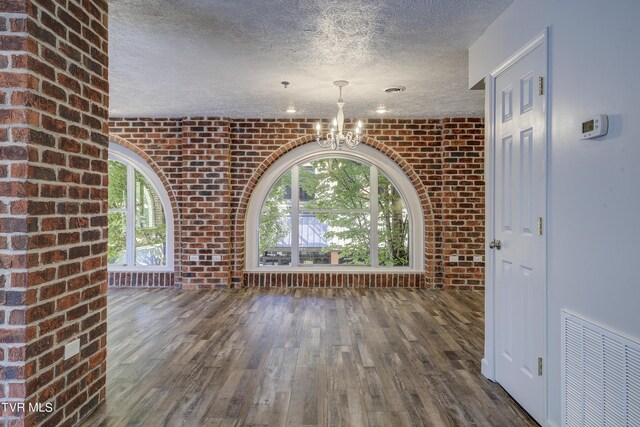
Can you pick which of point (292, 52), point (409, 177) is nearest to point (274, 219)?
point (409, 177)

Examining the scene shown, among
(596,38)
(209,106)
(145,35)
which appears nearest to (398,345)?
(596,38)

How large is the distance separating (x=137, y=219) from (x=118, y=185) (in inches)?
24.2

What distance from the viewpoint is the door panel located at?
2.38 metres

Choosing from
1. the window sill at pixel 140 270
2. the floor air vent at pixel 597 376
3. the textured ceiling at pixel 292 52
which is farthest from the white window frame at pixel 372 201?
the floor air vent at pixel 597 376

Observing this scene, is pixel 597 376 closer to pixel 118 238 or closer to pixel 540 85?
pixel 540 85

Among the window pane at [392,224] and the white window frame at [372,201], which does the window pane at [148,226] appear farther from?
the window pane at [392,224]

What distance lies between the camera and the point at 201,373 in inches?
122

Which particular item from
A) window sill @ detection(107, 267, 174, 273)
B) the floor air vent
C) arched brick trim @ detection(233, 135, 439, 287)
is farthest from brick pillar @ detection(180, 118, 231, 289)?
the floor air vent

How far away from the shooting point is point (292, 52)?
3.68 m

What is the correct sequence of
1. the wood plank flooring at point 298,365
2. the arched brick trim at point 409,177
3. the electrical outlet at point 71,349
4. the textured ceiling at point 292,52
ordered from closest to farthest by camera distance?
the electrical outlet at point 71,349 → the wood plank flooring at point 298,365 → the textured ceiling at point 292,52 → the arched brick trim at point 409,177

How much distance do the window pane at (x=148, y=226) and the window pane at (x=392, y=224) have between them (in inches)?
136

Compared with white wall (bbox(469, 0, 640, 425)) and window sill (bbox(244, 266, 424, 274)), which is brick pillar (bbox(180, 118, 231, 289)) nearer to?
window sill (bbox(244, 266, 424, 274))

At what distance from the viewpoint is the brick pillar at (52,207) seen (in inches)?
74.1

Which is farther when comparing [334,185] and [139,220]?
[334,185]
